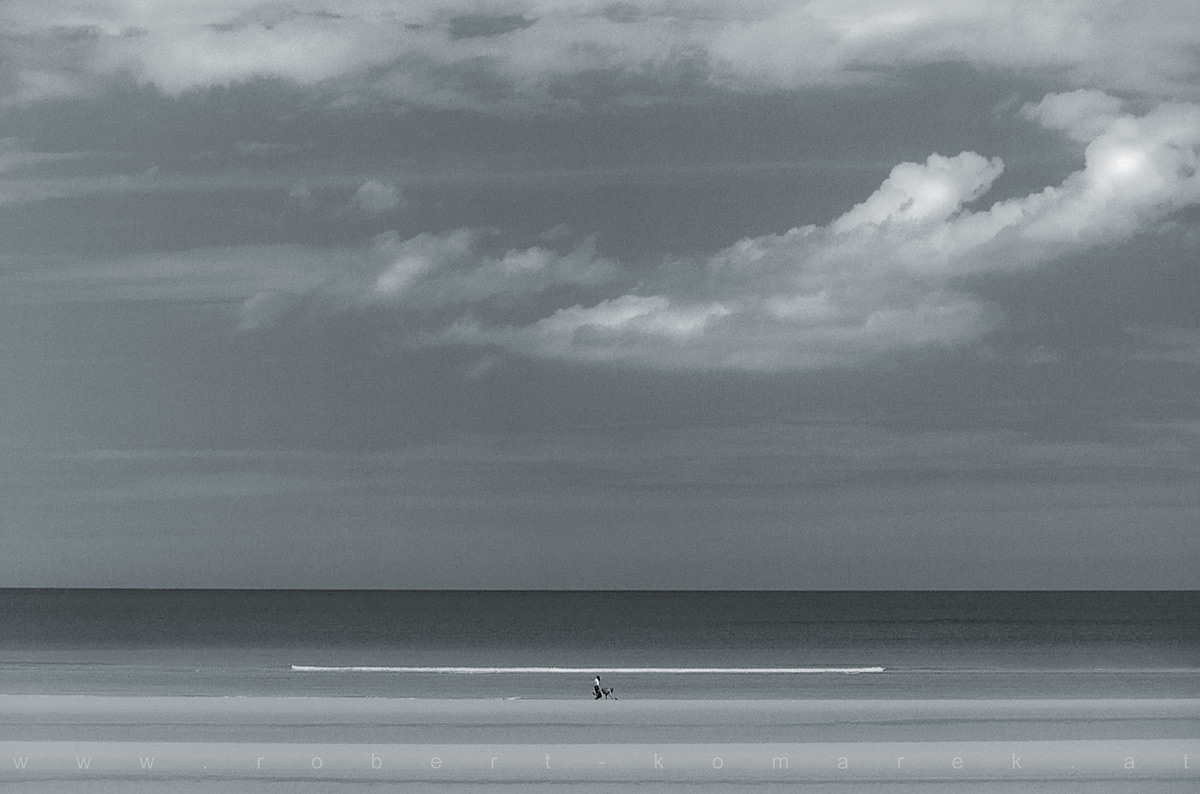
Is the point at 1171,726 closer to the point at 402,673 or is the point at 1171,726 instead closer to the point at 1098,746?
the point at 1098,746

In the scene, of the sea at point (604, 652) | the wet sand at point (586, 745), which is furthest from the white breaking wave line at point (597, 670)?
the wet sand at point (586, 745)

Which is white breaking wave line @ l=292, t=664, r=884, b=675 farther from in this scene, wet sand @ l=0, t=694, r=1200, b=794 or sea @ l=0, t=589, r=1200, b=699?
wet sand @ l=0, t=694, r=1200, b=794

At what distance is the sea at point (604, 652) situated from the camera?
13703mm

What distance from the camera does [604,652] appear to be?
78.6ft

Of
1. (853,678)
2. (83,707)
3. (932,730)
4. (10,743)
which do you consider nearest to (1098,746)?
(932,730)

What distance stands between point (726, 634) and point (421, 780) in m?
25.7

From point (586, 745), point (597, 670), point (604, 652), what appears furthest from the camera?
point (604, 652)

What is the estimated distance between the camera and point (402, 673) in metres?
17.0

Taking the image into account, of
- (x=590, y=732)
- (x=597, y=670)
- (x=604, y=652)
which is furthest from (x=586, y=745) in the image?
(x=604, y=652)

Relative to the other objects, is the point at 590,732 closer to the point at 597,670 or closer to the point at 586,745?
the point at 586,745

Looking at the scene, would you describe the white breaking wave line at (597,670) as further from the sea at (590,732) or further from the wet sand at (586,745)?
the wet sand at (586,745)

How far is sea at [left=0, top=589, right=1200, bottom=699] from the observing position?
1370cm

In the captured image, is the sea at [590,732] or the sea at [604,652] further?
the sea at [604,652]

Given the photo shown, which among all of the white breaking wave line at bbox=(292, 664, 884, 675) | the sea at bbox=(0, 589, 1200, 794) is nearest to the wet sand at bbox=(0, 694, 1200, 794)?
the sea at bbox=(0, 589, 1200, 794)
